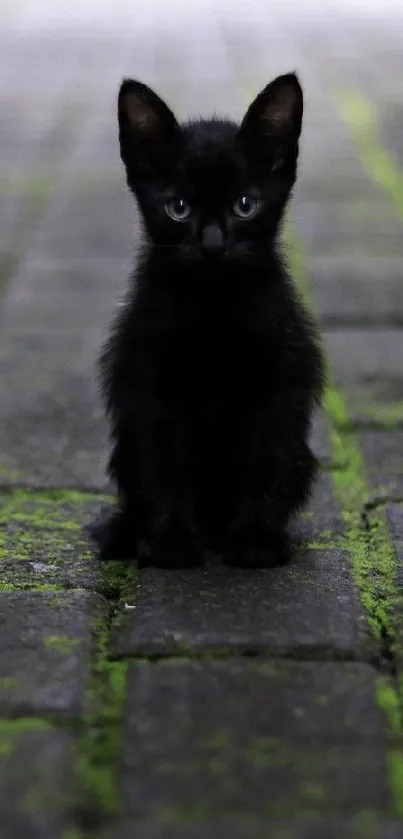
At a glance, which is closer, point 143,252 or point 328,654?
point 328,654

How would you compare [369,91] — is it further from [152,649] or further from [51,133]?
[152,649]

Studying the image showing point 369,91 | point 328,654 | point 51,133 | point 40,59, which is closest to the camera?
point 328,654

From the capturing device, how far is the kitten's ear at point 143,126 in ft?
8.11

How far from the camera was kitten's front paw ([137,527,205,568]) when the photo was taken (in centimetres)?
244

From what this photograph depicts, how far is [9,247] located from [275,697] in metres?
3.89

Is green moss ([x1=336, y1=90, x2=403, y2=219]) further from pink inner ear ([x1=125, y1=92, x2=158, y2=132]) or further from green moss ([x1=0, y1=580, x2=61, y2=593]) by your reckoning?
green moss ([x1=0, y1=580, x2=61, y2=593])

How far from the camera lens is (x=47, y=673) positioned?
1979 millimetres

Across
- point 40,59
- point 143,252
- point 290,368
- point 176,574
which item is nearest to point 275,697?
point 176,574

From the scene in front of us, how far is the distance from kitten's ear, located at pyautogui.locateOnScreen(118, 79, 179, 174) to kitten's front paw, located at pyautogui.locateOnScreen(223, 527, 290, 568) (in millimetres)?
805

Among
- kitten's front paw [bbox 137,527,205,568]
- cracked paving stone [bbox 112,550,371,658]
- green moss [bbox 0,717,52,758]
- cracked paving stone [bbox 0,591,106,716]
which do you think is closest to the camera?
green moss [bbox 0,717,52,758]

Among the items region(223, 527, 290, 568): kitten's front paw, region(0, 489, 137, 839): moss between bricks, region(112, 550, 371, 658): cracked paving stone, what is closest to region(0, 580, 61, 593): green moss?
region(0, 489, 137, 839): moss between bricks

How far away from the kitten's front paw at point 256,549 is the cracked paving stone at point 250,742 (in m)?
0.46

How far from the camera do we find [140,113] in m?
2.50

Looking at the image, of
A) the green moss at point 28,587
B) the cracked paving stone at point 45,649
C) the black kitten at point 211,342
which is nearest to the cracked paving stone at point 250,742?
the cracked paving stone at point 45,649
